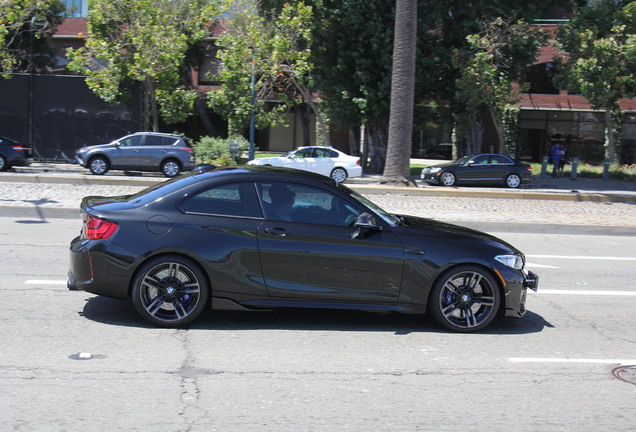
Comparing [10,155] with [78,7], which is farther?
[78,7]

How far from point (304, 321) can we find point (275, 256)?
0.91m

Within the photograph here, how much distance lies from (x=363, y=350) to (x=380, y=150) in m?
26.9

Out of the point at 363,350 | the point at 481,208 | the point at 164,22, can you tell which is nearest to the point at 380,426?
the point at 363,350

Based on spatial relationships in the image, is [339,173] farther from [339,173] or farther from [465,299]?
[465,299]

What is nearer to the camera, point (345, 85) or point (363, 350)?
point (363, 350)

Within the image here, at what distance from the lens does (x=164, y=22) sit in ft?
93.5

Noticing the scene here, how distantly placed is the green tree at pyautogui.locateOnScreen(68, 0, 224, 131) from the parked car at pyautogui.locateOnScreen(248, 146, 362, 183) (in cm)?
570

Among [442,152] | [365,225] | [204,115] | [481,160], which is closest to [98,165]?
[481,160]

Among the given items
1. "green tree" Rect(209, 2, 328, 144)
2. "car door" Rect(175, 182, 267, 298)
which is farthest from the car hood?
"green tree" Rect(209, 2, 328, 144)

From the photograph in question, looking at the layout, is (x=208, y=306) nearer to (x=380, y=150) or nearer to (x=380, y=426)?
(x=380, y=426)

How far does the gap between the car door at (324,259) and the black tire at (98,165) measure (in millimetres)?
19550

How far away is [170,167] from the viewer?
2462cm

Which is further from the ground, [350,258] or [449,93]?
[449,93]

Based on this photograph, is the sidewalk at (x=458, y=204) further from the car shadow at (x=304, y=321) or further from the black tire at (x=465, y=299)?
the black tire at (x=465, y=299)
